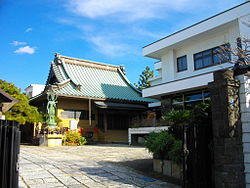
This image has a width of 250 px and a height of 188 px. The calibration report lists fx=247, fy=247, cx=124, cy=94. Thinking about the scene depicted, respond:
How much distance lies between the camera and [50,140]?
16.3m

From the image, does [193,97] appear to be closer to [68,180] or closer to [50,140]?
[50,140]

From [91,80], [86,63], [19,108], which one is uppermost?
[86,63]

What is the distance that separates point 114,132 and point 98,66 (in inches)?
312

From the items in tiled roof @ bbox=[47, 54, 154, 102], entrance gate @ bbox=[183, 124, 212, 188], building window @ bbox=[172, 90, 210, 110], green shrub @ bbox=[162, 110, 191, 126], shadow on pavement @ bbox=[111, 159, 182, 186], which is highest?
tiled roof @ bbox=[47, 54, 154, 102]

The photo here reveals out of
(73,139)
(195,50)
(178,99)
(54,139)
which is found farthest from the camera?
(178,99)

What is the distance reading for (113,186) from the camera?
594cm

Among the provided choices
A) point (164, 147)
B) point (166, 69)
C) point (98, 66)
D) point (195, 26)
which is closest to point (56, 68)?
point (98, 66)

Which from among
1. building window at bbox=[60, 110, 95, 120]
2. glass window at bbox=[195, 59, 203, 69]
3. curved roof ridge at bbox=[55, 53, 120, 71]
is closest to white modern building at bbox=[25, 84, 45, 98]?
curved roof ridge at bbox=[55, 53, 120, 71]

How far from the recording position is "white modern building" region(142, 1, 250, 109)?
590 inches

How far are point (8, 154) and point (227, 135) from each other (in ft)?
15.0

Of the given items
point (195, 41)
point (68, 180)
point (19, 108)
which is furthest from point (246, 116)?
point (19, 108)

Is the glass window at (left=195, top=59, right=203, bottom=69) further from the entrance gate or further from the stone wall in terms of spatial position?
the entrance gate

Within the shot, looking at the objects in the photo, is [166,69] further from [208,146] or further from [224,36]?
[208,146]

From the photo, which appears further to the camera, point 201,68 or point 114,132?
point 114,132
